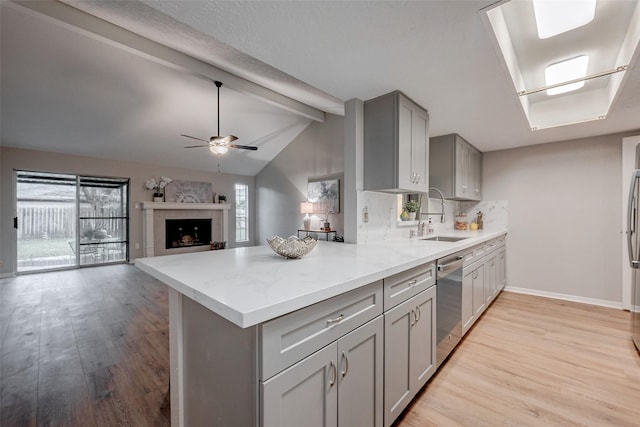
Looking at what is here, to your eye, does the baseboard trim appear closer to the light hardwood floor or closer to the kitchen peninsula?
the light hardwood floor

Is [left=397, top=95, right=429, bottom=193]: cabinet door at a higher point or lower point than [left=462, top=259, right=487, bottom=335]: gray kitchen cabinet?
higher

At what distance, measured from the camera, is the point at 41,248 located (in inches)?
204

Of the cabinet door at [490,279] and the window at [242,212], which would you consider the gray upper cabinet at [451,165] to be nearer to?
the cabinet door at [490,279]

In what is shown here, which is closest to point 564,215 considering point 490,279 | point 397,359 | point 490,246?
point 490,246

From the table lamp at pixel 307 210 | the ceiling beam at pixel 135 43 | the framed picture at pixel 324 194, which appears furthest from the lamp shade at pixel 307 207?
the ceiling beam at pixel 135 43

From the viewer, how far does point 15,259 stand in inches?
189

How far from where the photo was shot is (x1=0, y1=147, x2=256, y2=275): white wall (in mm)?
4734

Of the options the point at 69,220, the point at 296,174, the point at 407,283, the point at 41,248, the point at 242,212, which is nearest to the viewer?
the point at 407,283

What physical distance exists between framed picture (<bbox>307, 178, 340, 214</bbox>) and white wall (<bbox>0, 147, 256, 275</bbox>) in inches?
109

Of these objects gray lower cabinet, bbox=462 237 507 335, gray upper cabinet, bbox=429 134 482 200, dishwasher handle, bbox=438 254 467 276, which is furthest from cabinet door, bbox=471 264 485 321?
gray upper cabinet, bbox=429 134 482 200

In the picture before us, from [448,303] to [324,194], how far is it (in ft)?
14.4

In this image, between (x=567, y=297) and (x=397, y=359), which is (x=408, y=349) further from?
(x=567, y=297)

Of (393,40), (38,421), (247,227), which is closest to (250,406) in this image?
(38,421)

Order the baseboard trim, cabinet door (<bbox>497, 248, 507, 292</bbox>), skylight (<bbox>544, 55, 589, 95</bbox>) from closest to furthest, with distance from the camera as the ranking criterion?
skylight (<bbox>544, 55, 589, 95</bbox>), the baseboard trim, cabinet door (<bbox>497, 248, 507, 292</bbox>)
